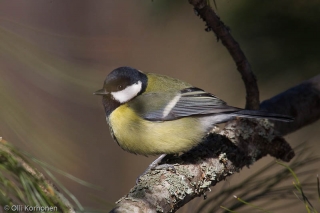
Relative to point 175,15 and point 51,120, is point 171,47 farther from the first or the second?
point 51,120

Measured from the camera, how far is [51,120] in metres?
1.06

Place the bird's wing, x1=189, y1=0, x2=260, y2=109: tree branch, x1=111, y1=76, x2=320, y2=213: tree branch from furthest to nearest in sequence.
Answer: the bird's wing, x1=189, y1=0, x2=260, y2=109: tree branch, x1=111, y1=76, x2=320, y2=213: tree branch

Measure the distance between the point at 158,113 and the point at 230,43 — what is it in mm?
331

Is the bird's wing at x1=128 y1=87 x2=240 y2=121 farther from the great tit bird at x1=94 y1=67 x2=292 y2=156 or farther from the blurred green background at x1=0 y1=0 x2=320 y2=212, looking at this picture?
the blurred green background at x1=0 y1=0 x2=320 y2=212

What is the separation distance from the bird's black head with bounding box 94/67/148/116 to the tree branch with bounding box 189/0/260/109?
1.16ft

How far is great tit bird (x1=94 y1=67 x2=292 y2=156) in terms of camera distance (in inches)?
54.9

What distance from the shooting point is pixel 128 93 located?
1539 mm

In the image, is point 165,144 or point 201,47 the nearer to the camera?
point 165,144

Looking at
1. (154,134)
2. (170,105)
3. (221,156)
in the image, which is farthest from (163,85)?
(221,156)

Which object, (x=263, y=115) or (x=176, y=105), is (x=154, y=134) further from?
(x=263, y=115)

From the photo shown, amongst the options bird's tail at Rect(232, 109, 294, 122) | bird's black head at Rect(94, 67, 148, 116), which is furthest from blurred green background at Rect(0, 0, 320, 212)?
bird's tail at Rect(232, 109, 294, 122)

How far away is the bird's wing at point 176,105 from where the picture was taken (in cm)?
144

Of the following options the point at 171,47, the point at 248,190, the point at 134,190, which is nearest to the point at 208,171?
the point at 248,190

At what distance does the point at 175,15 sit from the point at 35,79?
Answer: 762 millimetres
